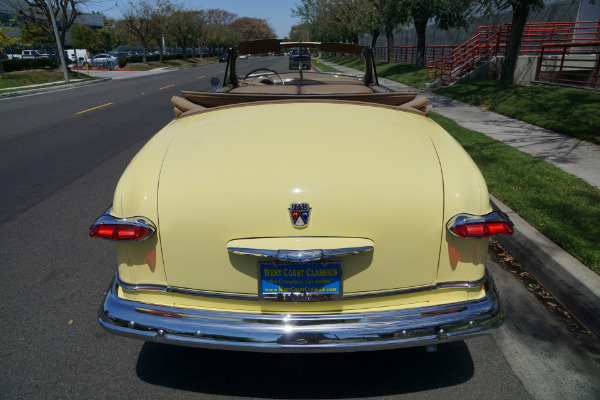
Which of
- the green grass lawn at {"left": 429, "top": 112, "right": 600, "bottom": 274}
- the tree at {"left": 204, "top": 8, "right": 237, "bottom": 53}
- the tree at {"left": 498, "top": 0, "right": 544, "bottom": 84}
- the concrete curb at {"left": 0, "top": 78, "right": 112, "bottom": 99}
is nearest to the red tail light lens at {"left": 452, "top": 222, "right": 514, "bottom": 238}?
the green grass lawn at {"left": 429, "top": 112, "right": 600, "bottom": 274}

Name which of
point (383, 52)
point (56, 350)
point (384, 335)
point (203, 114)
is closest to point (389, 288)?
point (384, 335)

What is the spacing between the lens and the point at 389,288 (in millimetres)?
2059

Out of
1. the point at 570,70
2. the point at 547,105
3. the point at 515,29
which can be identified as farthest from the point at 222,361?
the point at 570,70

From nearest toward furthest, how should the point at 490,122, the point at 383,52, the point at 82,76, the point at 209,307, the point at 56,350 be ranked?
the point at 209,307 → the point at 56,350 → the point at 490,122 → the point at 82,76 → the point at 383,52

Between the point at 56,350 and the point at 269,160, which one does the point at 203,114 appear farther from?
the point at 56,350

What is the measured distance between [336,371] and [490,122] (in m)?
8.91

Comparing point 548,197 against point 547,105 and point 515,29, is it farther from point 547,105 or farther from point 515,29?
point 515,29

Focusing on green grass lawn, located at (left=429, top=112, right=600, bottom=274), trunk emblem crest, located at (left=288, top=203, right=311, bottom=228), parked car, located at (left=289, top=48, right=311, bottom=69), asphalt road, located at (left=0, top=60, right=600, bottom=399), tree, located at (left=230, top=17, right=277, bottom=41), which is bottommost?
asphalt road, located at (left=0, top=60, right=600, bottom=399)

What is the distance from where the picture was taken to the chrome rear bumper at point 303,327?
1.93 metres

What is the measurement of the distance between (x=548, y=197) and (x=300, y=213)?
381 cm

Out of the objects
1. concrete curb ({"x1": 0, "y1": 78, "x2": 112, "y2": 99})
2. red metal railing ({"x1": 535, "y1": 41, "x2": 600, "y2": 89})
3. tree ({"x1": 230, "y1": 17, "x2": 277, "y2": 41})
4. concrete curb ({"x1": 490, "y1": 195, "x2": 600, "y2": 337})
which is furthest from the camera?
tree ({"x1": 230, "y1": 17, "x2": 277, "y2": 41})

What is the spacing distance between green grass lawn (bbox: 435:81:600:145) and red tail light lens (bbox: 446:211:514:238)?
22.9 feet

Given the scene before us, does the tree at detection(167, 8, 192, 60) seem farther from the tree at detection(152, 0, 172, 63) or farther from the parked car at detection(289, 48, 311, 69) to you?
the parked car at detection(289, 48, 311, 69)

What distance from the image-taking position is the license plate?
2006 mm
